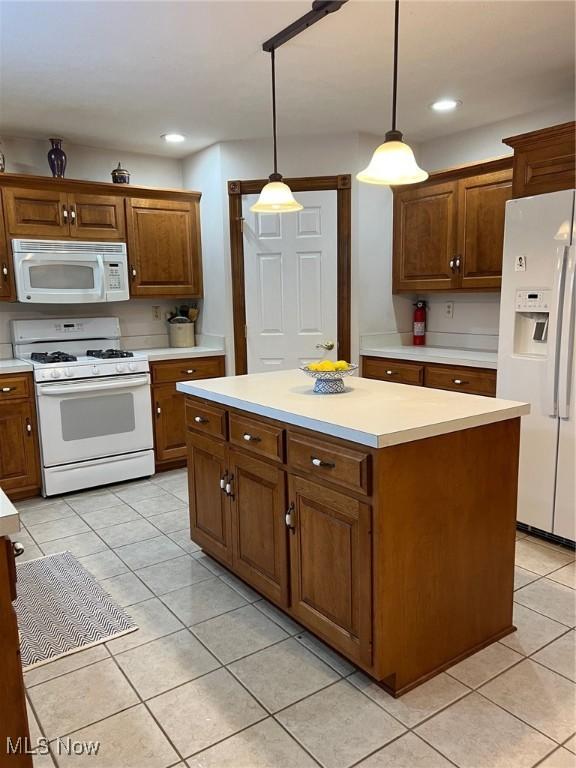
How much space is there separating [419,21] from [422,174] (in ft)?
3.07

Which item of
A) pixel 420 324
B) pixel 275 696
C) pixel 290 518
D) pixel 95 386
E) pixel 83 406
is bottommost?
pixel 275 696

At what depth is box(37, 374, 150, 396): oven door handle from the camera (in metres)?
3.66

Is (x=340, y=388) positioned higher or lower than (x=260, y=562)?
higher

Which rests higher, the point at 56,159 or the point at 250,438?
the point at 56,159


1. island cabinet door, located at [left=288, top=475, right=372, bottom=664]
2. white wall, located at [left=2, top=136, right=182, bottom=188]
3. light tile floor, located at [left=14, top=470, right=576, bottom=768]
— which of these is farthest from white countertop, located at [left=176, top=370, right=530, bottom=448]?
white wall, located at [left=2, top=136, right=182, bottom=188]

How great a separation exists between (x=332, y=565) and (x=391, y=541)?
285 mm

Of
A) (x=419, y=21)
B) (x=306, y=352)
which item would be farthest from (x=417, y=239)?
(x=419, y=21)

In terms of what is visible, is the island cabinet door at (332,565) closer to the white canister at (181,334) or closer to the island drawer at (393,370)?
the island drawer at (393,370)

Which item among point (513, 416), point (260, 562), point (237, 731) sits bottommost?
point (237, 731)

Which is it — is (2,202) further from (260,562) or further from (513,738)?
(513,738)

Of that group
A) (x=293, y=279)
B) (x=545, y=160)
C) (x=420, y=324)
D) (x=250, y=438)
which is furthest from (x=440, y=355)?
(x=250, y=438)

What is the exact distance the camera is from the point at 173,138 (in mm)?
4117

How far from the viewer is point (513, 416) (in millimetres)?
1973

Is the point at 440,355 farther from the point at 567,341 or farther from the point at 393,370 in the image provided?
the point at 567,341
